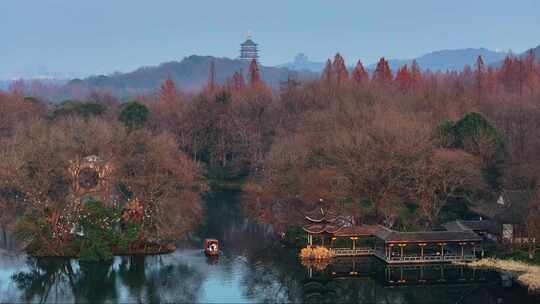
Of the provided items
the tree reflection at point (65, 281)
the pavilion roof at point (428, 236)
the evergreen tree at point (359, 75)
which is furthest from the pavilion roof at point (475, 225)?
the evergreen tree at point (359, 75)

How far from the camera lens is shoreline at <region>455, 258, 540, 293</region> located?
28312 mm

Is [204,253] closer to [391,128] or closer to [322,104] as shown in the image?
[391,128]

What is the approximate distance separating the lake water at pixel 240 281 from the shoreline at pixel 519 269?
0.37 meters

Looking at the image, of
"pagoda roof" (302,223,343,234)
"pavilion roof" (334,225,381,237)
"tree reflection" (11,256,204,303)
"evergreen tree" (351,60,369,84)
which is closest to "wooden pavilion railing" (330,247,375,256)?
"pavilion roof" (334,225,381,237)

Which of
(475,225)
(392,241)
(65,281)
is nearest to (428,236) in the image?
(392,241)

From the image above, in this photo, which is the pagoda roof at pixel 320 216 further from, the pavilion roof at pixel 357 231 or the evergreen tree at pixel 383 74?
the evergreen tree at pixel 383 74

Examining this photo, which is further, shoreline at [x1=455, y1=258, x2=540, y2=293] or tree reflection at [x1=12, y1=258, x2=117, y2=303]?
shoreline at [x1=455, y1=258, x2=540, y2=293]

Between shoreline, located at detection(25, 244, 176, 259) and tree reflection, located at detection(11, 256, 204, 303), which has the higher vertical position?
shoreline, located at detection(25, 244, 176, 259)

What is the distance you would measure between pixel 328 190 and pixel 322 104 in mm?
21979

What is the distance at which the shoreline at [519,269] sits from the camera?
28.3m

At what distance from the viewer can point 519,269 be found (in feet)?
99.1

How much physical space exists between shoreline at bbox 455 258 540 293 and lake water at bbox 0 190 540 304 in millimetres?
374

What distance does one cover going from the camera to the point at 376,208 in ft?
119

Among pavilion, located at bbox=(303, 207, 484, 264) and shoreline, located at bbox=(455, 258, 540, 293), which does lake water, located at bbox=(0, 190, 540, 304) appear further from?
pavilion, located at bbox=(303, 207, 484, 264)
